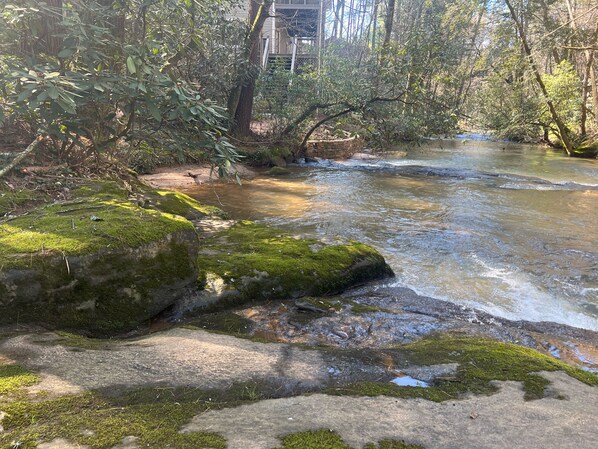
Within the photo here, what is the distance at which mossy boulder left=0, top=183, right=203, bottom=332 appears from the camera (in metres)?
3.02

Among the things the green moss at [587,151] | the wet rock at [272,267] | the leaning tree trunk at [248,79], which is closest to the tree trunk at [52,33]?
the wet rock at [272,267]

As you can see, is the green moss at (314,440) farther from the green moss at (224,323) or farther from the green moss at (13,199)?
the green moss at (13,199)

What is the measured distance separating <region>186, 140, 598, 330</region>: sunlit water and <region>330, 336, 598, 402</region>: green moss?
1.93 metres

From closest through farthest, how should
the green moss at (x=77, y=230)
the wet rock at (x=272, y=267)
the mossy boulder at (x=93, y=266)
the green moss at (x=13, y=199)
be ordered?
the mossy boulder at (x=93, y=266) < the green moss at (x=77, y=230) < the wet rock at (x=272, y=267) < the green moss at (x=13, y=199)

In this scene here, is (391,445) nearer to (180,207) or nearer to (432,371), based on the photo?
(432,371)

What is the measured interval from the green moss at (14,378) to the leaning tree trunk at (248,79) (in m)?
12.7

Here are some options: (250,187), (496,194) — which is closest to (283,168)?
(250,187)

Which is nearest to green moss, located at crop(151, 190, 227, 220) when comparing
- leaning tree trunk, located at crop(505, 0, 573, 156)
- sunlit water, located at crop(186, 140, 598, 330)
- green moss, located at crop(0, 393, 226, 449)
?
sunlit water, located at crop(186, 140, 598, 330)

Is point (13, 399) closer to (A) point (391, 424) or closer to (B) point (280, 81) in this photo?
(A) point (391, 424)

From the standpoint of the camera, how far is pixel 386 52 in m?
13.8

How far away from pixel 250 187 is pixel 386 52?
6290 mm

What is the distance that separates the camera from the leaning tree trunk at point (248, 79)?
46.4ft

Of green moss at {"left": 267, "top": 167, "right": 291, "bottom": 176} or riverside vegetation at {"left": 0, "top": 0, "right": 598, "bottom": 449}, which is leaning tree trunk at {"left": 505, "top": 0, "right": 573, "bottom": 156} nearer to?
green moss at {"left": 267, "top": 167, "right": 291, "bottom": 176}

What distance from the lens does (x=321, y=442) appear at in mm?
1725
